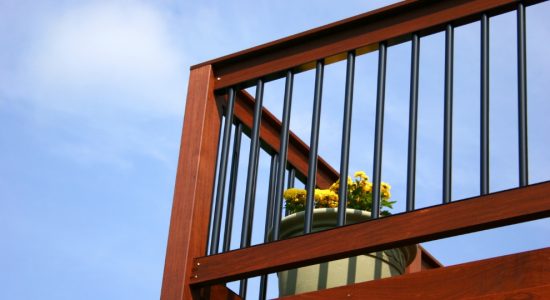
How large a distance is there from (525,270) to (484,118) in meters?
0.59

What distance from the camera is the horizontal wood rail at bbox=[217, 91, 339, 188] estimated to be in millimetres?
5082

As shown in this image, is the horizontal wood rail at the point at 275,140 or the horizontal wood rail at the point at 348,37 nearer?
the horizontal wood rail at the point at 348,37

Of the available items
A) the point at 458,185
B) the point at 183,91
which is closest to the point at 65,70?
the point at 183,91

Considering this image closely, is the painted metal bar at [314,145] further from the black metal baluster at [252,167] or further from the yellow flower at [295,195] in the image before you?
the yellow flower at [295,195]

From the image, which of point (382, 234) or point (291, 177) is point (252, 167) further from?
point (291, 177)

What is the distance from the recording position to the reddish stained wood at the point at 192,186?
448cm

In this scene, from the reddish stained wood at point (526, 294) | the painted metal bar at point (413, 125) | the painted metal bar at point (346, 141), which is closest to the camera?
the reddish stained wood at point (526, 294)

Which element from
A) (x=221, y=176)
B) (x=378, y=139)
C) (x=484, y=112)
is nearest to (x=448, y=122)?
(x=484, y=112)

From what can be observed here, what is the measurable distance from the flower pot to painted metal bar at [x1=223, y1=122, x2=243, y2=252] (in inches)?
8.8

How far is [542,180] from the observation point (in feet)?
12.4

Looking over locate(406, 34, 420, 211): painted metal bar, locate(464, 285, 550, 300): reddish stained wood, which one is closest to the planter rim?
locate(406, 34, 420, 211): painted metal bar

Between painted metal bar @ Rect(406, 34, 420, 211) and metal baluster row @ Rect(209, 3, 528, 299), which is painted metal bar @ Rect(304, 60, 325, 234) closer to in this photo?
metal baluster row @ Rect(209, 3, 528, 299)

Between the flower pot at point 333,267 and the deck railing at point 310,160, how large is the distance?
15 centimetres

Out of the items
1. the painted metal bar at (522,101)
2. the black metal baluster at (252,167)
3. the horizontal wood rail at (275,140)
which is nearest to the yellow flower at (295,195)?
the horizontal wood rail at (275,140)
